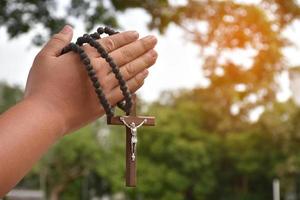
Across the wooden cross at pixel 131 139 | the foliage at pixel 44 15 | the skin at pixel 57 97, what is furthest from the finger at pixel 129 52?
the foliage at pixel 44 15

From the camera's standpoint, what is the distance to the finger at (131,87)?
1.78 metres

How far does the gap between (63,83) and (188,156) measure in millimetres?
41484

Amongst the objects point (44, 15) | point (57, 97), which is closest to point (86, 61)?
point (57, 97)

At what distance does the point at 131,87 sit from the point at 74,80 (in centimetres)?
17

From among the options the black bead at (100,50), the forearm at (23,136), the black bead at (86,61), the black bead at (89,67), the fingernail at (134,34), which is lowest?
the forearm at (23,136)

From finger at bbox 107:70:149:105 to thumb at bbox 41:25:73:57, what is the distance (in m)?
0.18

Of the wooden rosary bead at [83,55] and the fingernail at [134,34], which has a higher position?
the fingernail at [134,34]

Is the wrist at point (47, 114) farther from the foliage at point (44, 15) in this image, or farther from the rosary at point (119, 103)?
the foliage at point (44, 15)

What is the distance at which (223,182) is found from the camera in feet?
144

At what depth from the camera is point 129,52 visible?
5.98ft

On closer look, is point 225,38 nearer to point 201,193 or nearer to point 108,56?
point 108,56

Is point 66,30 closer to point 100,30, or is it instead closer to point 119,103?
point 100,30

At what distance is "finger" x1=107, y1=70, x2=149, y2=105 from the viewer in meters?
1.78

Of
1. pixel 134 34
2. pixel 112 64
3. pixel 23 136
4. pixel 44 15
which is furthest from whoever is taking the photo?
pixel 44 15
